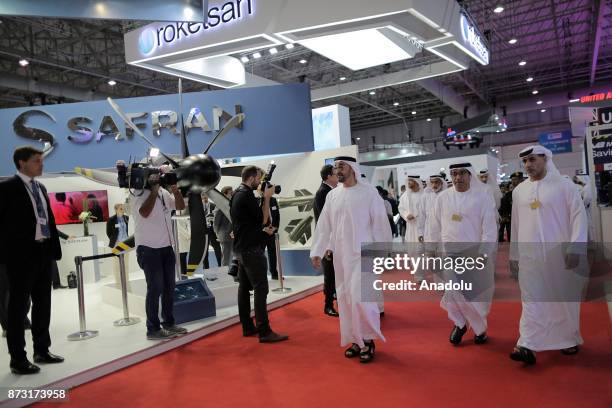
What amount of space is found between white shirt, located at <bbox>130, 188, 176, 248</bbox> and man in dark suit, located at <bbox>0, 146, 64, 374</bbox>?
741 mm

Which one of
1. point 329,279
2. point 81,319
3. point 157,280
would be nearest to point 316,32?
point 329,279

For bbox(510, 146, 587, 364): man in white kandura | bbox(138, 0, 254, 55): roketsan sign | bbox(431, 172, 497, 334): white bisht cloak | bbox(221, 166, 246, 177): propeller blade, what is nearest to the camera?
bbox(510, 146, 587, 364): man in white kandura

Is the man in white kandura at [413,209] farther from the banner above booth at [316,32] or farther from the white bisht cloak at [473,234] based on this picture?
the white bisht cloak at [473,234]

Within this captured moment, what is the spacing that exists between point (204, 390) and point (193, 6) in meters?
3.26

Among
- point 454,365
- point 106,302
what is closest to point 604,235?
point 454,365

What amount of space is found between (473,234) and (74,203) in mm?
9274

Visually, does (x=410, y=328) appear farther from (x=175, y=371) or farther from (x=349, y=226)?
(x=175, y=371)

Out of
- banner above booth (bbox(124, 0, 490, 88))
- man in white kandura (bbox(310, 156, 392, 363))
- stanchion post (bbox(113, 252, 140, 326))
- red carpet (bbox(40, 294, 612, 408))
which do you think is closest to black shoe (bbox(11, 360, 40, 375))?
red carpet (bbox(40, 294, 612, 408))

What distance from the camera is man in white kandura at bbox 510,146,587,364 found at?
3.32m

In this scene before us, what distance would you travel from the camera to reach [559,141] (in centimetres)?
2173

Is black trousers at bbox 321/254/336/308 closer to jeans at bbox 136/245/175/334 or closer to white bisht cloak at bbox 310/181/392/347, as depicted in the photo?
white bisht cloak at bbox 310/181/392/347

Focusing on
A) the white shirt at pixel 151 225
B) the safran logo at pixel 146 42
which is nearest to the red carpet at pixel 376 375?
the white shirt at pixel 151 225

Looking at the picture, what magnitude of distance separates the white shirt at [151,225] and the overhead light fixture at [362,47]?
346cm

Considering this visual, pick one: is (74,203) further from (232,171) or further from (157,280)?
(157,280)
